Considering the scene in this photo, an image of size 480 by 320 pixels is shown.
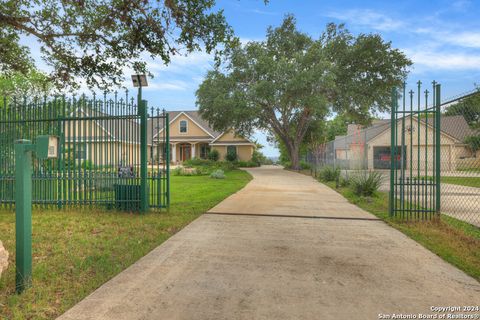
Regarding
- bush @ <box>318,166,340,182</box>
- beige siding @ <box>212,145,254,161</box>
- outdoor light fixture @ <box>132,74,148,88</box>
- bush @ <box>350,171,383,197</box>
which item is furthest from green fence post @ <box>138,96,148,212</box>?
beige siding @ <box>212,145,254,161</box>

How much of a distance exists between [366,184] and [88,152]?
8.33 metres

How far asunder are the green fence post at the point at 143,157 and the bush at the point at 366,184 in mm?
6883

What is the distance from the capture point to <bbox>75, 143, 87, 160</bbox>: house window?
7647 mm

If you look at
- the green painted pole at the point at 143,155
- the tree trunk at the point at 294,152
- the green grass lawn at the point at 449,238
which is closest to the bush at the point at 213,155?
the tree trunk at the point at 294,152

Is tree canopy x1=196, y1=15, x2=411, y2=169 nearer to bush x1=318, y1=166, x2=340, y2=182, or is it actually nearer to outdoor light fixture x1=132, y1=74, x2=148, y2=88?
bush x1=318, y1=166, x2=340, y2=182

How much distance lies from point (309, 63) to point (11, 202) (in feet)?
74.3

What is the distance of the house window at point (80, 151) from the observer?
765cm

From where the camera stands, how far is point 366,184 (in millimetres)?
10500

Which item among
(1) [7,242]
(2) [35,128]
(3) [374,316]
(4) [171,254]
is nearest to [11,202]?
(2) [35,128]

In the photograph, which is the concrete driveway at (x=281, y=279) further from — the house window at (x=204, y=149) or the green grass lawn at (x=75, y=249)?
the house window at (x=204, y=149)

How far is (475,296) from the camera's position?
3.33 m

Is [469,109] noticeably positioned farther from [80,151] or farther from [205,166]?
[205,166]

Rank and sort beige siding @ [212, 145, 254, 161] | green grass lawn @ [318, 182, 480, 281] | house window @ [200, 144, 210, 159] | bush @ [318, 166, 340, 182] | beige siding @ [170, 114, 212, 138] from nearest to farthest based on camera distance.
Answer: green grass lawn @ [318, 182, 480, 281]
bush @ [318, 166, 340, 182]
beige siding @ [212, 145, 254, 161]
beige siding @ [170, 114, 212, 138]
house window @ [200, 144, 210, 159]

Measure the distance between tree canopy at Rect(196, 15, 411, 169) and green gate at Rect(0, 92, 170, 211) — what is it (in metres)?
18.3
